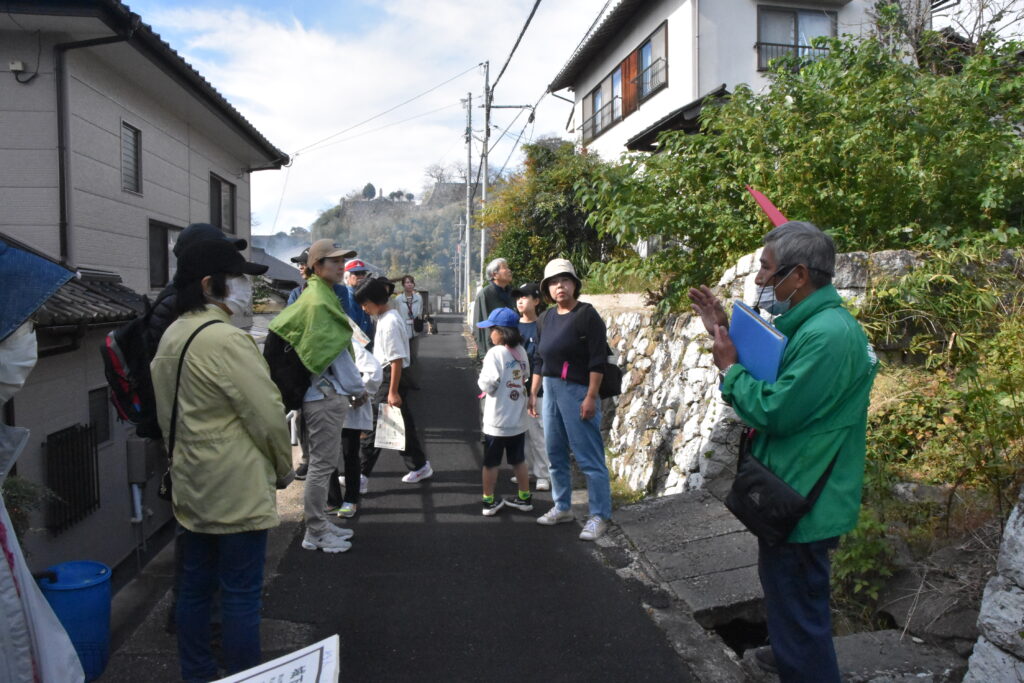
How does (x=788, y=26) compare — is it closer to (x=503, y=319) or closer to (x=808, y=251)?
(x=503, y=319)

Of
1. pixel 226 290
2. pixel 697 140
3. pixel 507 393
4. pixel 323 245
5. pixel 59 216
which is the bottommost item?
pixel 507 393

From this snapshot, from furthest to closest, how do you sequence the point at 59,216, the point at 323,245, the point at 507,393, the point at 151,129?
the point at 151,129 → the point at 59,216 → the point at 507,393 → the point at 323,245

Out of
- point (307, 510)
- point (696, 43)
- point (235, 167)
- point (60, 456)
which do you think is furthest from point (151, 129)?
point (696, 43)

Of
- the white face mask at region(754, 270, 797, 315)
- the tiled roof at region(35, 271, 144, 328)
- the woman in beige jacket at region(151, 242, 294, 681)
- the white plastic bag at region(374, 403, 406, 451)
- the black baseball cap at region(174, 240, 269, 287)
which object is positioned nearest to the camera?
the white face mask at region(754, 270, 797, 315)

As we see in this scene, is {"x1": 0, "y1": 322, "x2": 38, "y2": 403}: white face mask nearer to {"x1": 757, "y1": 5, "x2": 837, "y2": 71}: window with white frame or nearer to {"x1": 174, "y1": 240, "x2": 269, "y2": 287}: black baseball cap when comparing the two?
{"x1": 174, "y1": 240, "x2": 269, "y2": 287}: black baseball cap

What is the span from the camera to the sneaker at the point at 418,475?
6.91 meters

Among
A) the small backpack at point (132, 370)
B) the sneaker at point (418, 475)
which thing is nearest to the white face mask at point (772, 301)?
the small backpack at point (132, 370)

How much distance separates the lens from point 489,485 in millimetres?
5832

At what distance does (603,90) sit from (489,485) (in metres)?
16.0

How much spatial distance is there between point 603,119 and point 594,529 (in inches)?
634

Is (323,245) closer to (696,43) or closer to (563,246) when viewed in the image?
(563,246)

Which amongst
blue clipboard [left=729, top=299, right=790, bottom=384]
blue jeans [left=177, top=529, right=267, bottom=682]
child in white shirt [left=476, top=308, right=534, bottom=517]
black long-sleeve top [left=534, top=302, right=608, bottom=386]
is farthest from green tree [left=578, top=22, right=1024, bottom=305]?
blue jeans [left=177, top=529, right=267, bottom=682]

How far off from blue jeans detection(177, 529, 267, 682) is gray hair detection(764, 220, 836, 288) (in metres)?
2.37

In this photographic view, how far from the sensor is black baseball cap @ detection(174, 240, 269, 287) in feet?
10.1
